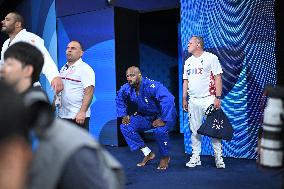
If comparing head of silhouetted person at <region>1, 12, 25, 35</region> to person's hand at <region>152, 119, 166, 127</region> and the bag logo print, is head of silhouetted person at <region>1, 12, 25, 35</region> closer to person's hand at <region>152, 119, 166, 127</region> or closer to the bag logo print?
person's hand at <region>152, 119, 166, 127</region>

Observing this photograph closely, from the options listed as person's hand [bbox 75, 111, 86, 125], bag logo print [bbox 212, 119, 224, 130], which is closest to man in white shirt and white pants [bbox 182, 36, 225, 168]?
bag logo print [bbox 212, 119, 224, 130]

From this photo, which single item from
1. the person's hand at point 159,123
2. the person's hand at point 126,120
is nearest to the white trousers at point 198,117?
the person's hand at point 159,123

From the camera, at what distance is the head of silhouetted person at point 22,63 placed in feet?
5.26

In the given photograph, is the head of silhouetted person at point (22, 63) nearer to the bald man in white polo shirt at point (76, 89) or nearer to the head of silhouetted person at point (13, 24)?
the head of silhouetted person at point (13, 24)

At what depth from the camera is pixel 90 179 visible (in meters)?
1.05

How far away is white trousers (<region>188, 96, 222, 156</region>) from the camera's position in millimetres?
4762

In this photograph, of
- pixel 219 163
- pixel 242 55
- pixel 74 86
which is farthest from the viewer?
pixel 242 55

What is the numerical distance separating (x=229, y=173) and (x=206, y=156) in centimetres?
116

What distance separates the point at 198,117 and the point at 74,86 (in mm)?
1692

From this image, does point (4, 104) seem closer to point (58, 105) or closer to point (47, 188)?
point (47, 188)

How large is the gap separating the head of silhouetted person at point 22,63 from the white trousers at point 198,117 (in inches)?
131

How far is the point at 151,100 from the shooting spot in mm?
4953

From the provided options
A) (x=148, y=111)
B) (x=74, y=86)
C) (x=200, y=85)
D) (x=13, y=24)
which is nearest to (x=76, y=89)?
(x=74, y=86)

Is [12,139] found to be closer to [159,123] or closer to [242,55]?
[159,123]
